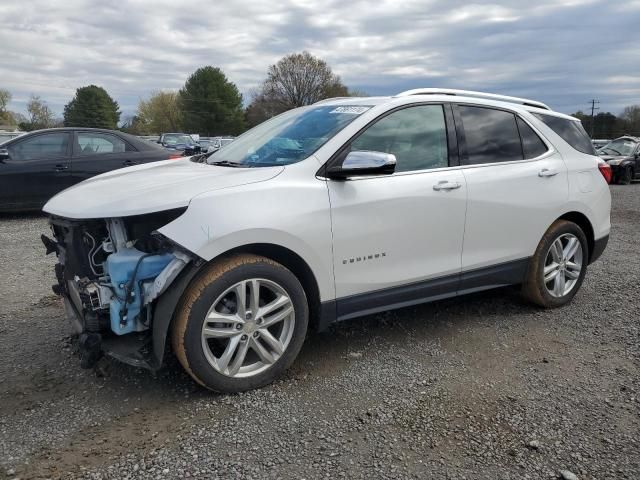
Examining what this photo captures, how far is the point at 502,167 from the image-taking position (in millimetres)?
3988

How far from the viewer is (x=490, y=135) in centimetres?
402

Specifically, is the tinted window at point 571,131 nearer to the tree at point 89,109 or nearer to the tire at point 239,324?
the tire at point 239,324

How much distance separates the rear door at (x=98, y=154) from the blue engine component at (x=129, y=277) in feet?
21.5

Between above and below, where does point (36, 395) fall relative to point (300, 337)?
below

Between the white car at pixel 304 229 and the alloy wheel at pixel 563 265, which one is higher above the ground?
the white car at pixel 304 229

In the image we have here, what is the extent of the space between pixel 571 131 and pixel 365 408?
323 cm

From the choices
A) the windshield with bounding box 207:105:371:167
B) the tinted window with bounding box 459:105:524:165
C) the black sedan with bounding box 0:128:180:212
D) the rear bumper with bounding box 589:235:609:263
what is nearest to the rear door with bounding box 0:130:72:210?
the black sedan with bounding box 0:128:180:212

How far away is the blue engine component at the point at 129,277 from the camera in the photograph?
9.00 ft

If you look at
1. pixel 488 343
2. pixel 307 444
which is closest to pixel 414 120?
pixel 488 343

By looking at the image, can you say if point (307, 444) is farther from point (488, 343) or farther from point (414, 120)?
point (414, 120)

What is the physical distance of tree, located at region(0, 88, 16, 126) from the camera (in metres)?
66.6

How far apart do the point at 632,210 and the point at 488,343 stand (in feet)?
31.0

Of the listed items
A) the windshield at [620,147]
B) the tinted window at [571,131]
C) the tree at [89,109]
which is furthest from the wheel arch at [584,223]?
the tree at [89,109]

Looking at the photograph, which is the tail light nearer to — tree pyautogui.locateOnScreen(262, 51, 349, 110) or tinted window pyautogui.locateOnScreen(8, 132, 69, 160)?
tinted window pyautogui.locateOnScreen(8, 132, 69, 160)
